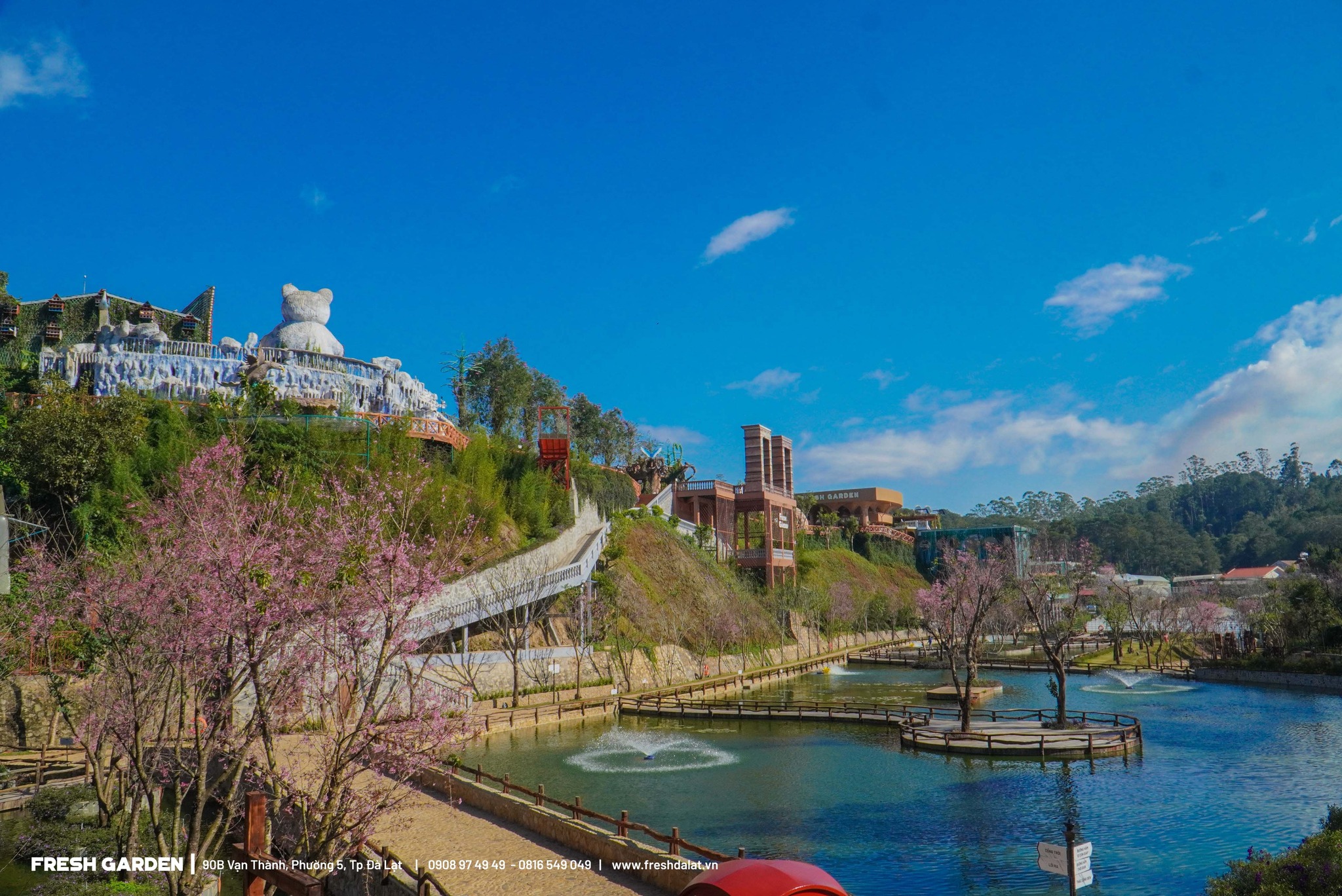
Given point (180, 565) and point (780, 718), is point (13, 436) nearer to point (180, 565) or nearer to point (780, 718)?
point (180, 565)

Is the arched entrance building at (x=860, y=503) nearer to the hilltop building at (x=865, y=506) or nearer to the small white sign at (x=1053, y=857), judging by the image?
the hilltop building at (x=865, y=506)

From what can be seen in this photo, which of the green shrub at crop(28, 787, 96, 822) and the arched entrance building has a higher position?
the arched entrance building

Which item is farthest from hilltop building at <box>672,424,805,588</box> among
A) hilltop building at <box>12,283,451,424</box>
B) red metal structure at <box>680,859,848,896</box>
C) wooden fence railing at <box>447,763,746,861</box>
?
red metal structure at <box>680,859,848,896</box>

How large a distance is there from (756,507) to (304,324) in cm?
3106

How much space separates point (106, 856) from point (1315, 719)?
3616 cm

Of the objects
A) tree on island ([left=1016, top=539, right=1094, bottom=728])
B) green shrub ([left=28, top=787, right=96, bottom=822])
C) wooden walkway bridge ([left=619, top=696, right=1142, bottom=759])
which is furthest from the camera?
tree on island ([left=1016, top=539, right=1094, bottom=728])

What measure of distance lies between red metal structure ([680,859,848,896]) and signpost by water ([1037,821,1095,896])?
3.36 metres

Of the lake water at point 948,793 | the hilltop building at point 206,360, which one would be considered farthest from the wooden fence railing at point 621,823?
the hilltop building at point 206,360

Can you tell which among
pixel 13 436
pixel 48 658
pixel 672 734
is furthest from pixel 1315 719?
pixel 13 436

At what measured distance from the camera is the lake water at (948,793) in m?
16.0

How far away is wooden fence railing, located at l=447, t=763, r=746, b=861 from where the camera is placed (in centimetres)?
1345

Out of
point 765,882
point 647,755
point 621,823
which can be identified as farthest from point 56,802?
point 765,882

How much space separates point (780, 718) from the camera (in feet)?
108

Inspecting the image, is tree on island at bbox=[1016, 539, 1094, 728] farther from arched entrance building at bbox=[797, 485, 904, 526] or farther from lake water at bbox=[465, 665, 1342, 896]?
arched entrance building at bbox=[797, 485, 904, 526]
